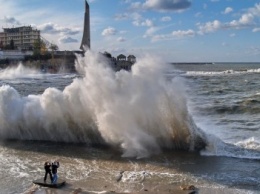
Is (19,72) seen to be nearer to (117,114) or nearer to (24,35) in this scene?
(24,35)

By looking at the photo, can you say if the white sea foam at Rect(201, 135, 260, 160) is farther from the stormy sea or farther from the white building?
the white building

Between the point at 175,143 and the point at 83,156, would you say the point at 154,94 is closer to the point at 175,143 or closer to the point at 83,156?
the point at 175,143

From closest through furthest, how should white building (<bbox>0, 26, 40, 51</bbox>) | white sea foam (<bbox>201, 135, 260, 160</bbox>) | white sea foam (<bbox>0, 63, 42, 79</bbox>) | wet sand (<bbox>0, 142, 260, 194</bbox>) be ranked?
wet sand (<bbox>0, 142, 260, 194</bbox>) < white sea foam (<bbox>201, 135, 260, 160</bbox>) < white sea foam (<bbox>0, 63, 42, 79</bbox>) < white building (<bbox>0, 26, 40, 51</bbox>)

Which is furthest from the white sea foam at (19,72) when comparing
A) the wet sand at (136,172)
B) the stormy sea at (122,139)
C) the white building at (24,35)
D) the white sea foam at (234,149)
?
the white sea foam at (234,149)

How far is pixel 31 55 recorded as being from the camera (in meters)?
143

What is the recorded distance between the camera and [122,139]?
19.3 m

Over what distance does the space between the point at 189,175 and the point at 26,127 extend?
36.1 feet

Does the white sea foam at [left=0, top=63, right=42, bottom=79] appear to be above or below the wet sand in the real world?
above

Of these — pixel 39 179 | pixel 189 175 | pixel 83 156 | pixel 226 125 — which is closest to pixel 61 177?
pixel 39 179

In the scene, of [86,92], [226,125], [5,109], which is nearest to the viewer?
[86,92]

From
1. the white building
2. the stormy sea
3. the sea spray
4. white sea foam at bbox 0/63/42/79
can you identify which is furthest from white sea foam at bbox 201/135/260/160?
the white building

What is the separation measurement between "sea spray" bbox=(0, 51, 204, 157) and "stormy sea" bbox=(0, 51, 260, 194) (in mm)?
50

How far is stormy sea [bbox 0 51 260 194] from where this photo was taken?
14430 mm

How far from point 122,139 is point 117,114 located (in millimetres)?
1351
